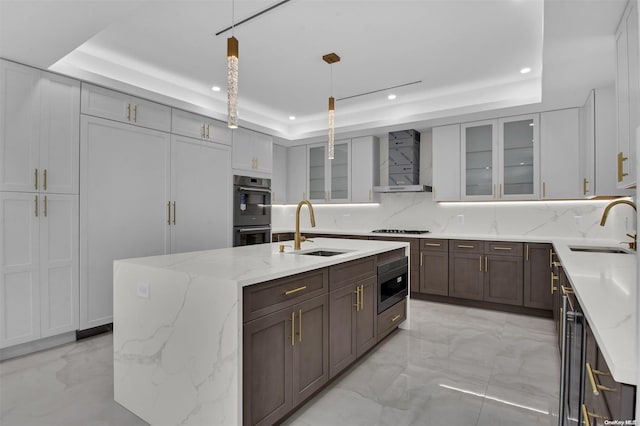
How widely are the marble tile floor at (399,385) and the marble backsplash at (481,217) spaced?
1.58 meters

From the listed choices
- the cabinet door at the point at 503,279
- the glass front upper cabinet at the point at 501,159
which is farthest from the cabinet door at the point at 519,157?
the cabinet door at the point at 503,279

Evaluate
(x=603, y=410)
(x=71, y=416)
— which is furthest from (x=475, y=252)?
(x=71, y=416)

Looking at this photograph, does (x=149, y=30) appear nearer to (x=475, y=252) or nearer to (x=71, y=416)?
(x=71, y=416)

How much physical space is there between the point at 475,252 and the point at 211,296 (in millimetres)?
3592

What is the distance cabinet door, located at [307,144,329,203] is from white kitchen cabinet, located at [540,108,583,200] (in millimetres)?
3107

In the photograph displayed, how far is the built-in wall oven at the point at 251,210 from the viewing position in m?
4.79

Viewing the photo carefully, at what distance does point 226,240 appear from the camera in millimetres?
4625

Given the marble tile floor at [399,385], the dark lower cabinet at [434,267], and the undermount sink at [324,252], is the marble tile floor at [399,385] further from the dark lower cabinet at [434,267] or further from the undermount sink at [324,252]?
the dark lower cabinet at [434,267]

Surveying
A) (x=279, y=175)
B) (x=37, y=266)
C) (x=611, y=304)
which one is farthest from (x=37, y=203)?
(x=611, y=304)

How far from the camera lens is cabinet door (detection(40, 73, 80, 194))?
3000 mm

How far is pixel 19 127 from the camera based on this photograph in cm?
286

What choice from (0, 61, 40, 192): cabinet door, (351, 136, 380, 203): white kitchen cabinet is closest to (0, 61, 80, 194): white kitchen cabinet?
(0, 61, 40, 192): cabinet door

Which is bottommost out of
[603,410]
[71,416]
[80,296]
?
[71,416]

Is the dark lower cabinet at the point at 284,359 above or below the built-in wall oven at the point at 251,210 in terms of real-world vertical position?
below
